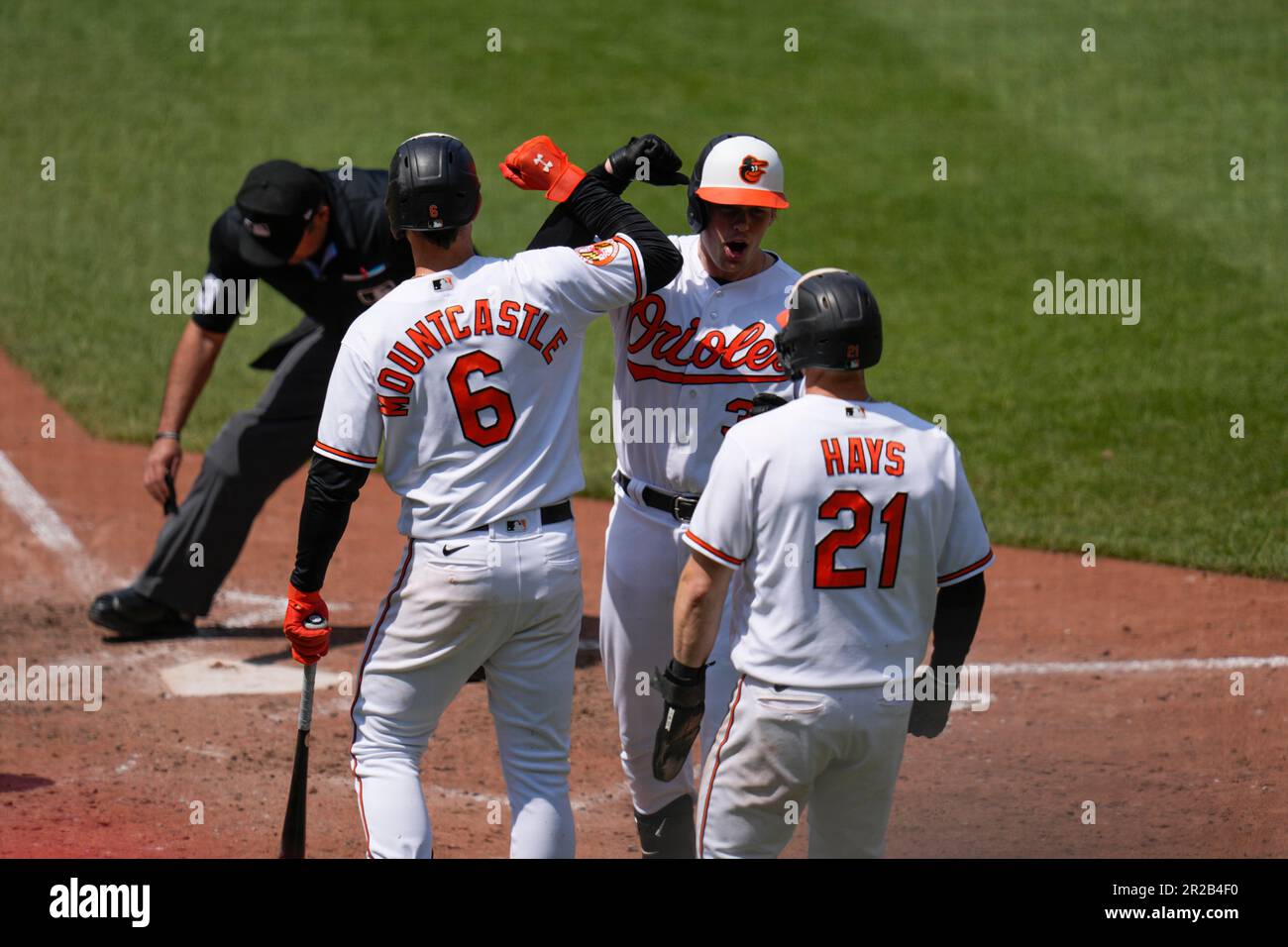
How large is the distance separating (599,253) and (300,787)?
1718mm

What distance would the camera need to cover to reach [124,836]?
4738mm

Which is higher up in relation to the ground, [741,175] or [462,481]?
[741,175]

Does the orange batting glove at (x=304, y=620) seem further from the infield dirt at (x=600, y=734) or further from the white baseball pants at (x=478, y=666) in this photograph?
the infield dirt at (x=600, y=734)

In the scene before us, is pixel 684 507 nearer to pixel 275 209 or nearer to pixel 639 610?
pixel 639 610

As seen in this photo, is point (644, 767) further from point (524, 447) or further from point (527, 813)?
point (524, 447)

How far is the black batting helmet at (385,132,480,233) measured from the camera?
12.3 feet

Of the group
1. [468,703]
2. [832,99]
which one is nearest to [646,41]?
[832,99]

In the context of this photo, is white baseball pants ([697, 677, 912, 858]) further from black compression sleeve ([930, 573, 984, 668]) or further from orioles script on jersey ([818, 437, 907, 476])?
orioles script on jersey ([818, 437, 907, 476])

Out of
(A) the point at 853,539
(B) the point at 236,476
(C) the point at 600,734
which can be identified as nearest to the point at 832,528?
(A) the point at 853,539

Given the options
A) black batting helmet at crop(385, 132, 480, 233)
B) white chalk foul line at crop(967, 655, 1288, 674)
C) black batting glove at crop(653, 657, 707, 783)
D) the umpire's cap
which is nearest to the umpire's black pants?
the umpire's cap

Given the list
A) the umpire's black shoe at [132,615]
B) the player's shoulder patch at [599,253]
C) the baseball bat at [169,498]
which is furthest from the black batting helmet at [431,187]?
the umpire's black shoe at [132,615]

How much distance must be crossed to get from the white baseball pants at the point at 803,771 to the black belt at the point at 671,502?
3.11ft

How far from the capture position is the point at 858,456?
3252mm
